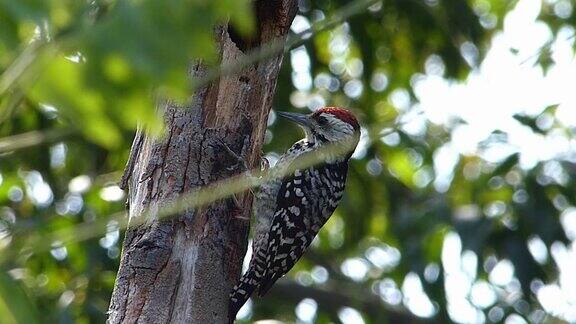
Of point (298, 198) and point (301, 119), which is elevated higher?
point (301, 119)

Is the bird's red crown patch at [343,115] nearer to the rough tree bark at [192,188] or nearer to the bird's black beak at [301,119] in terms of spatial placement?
the bird's black beak at [301,119]

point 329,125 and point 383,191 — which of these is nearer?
point 329,125

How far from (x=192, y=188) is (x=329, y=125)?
1698mm

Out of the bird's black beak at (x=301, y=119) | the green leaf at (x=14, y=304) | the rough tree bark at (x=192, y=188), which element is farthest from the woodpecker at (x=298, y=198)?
the green leaf at (x=14, y=304)

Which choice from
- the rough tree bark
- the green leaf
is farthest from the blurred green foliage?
the green leaf

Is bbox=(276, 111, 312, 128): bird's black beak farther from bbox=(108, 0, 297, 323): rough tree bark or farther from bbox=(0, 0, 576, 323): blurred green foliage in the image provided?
bbox=(108, 0, 297, 323): rough tree bark

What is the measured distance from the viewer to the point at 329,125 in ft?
19.7

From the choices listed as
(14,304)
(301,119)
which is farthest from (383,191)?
(14,304)

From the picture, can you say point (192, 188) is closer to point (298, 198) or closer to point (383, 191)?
point (298, 198)

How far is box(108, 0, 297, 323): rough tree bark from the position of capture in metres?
4.29

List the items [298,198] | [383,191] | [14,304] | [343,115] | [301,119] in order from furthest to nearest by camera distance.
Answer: [383,191], [301,119], [343,115], [298,198], [14,304]

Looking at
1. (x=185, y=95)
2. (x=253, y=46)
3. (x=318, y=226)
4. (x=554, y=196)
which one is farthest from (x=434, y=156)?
(x=185, y=95)

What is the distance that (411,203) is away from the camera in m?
8.62

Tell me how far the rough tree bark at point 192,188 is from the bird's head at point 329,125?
1102 mm
